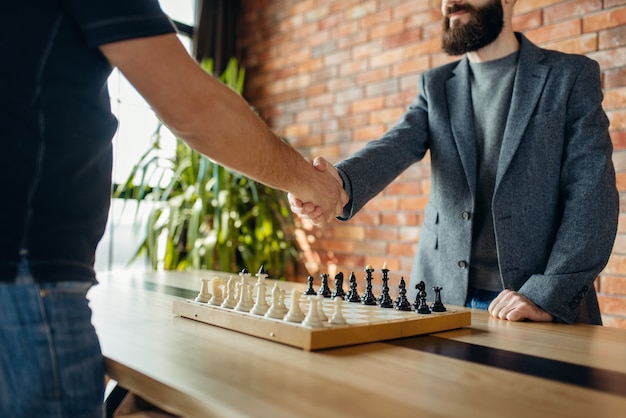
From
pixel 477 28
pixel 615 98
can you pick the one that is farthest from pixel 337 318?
pixel 615 98

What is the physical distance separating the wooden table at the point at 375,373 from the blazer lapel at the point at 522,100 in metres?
0.64

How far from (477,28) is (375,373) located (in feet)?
4.65

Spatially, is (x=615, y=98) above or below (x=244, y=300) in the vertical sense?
above

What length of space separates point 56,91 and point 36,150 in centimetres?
8

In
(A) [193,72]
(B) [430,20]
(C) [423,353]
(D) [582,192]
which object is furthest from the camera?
(B) [430,20]

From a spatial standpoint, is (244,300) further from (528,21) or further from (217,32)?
(217,32)

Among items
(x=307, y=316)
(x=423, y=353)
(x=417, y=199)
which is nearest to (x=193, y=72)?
(x=307, y=316)

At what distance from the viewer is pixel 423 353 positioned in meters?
0.99

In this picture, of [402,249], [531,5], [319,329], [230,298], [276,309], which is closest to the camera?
[319,329]

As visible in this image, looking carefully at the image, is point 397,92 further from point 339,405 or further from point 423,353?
point 339,405

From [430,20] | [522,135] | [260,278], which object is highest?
[430,20]

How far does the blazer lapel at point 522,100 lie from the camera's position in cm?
171

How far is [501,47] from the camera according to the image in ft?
6.37

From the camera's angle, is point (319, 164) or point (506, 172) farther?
point (506, 172)
